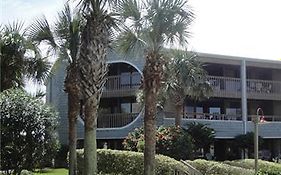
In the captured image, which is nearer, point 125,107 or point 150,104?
point 150,104

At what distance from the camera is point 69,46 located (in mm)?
21766

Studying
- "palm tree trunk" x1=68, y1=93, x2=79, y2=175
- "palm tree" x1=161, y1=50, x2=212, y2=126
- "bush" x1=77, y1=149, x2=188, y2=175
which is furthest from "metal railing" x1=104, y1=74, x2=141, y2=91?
"palm tree trunk" x1=68, y1=93, x2=79, y2=175

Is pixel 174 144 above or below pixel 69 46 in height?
below

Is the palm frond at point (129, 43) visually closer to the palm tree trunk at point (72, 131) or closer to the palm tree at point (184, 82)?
the palm tree trunk at point (72, 131)

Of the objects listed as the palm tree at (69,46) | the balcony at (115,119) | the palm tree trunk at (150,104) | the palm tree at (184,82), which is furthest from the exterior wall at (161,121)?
the palm tree trunk at (150,104)

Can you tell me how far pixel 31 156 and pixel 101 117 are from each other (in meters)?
16.5

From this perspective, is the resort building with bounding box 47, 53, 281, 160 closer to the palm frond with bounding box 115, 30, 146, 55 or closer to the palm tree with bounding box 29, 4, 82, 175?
the palm tree with bounding box 29, 4, 82, 175

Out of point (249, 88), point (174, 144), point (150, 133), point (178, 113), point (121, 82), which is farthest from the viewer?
point (249, 88)

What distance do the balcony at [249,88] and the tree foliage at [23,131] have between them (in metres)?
18.5

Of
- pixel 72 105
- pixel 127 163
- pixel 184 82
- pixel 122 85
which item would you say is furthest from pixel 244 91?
pixel 72 105

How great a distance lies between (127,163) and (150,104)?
5.50 m

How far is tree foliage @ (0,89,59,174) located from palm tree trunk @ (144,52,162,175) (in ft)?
15.4

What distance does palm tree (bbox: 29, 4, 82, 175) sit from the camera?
20.9m

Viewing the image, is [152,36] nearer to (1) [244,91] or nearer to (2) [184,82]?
(2) [184,82]
